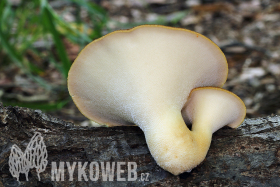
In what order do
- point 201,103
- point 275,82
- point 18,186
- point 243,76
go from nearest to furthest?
1. point 18,186
2. point 201,103
3. point 275,82
4. point 243,76

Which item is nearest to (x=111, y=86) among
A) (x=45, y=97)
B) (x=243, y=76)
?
(x=45, y=97)

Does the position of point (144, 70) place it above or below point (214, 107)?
above

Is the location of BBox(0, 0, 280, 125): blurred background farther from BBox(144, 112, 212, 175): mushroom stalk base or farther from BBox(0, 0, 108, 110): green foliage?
BBox(144, 112, 212, 175): mushroom stalk base

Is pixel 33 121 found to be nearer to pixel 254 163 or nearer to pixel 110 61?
pixel 110 61

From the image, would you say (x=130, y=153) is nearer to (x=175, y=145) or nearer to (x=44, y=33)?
(x=175, y=145)

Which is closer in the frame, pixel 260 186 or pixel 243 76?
pixel 260 186

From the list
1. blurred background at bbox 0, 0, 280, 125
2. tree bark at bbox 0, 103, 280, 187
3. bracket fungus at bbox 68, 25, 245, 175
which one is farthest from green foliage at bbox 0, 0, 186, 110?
bracket fungus at bbox 68, 25, 245, 175

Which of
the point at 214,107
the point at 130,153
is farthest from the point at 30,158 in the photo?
the point at 214,107
